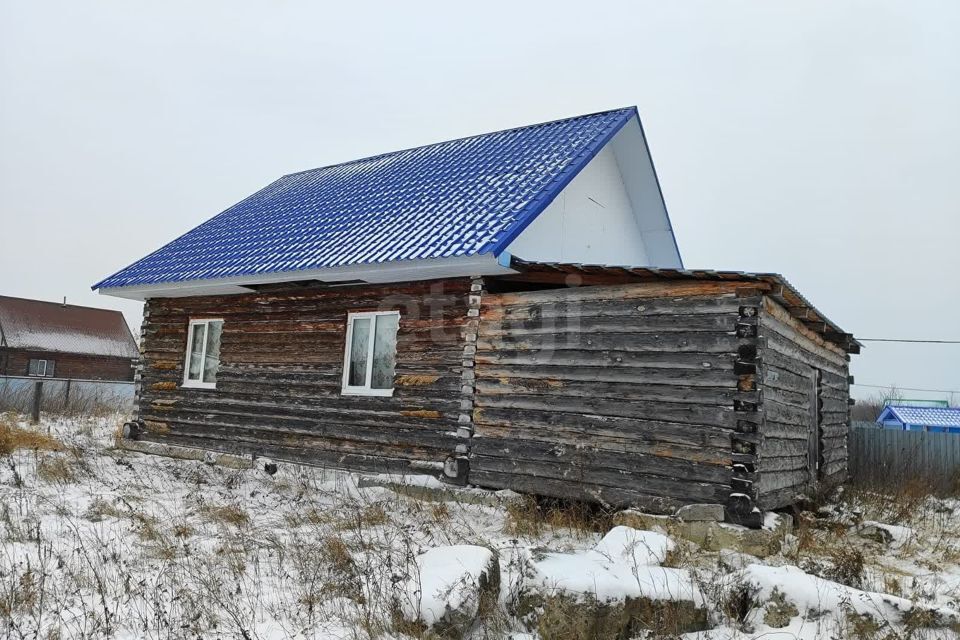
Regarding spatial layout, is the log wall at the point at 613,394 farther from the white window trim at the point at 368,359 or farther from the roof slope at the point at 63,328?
the roof slope at the point at 63,328

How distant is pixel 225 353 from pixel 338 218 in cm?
294

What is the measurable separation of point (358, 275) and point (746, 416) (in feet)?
17.3

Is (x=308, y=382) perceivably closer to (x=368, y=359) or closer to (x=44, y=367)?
(x=368, y=359)

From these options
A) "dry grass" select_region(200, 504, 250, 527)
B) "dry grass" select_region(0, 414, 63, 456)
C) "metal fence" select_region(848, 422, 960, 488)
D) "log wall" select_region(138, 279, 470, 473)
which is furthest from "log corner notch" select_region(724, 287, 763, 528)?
"dry grass" select_region(0, 414, 63, 456)

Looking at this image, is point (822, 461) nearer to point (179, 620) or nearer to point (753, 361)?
point (753, 361)

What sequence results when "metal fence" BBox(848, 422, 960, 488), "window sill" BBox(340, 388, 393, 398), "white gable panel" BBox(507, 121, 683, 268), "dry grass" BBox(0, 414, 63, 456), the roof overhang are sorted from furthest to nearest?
"metal fence" BBox(848, 422, 960, 488) → "dry grass" BBox(0, 414, 63, 456) → "white gable panel" BBox(507, 121, 683, 268) → "window sill" BBox(340, 388, 393, 398) → the roof overhang

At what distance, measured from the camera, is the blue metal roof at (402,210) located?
30.7 feet

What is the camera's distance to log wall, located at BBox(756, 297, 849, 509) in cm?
746

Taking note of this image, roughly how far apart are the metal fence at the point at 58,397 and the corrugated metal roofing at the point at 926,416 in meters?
37.1

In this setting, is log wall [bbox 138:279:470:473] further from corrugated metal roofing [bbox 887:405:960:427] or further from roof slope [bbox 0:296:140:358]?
corrugated metal roofing [bbox 887:405:960:427]

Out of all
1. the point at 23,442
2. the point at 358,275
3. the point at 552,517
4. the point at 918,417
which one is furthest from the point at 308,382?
the point at 918,417

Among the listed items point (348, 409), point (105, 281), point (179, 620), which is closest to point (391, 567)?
point (179, 620)

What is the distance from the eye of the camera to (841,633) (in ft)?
14.0

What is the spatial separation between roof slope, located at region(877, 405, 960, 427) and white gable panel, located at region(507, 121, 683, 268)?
30.1 m
